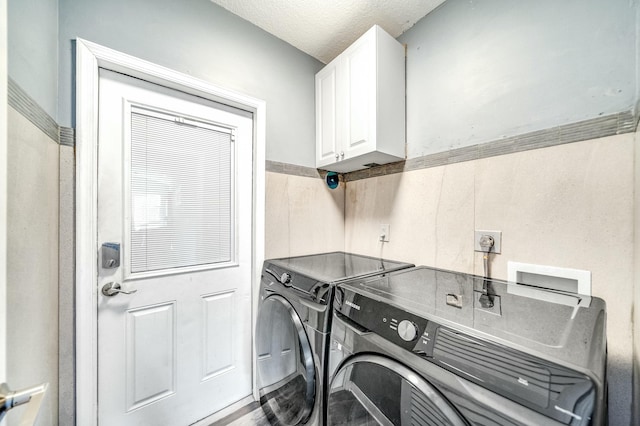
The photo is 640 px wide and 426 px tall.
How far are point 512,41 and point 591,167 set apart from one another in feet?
2.32

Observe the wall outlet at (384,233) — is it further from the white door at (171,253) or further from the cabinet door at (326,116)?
the white door at (171,253)

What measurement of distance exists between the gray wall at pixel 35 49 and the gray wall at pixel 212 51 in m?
0.06

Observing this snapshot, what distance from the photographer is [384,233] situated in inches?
67.4

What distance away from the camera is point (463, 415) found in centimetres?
59

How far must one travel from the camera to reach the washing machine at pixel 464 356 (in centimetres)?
49

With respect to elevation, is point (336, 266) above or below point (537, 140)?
below

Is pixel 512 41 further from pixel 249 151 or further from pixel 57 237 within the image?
pixel 57 237

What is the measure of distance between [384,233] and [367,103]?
0.87m

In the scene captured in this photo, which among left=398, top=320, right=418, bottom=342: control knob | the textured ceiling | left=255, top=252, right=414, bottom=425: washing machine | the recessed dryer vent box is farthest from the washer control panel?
the textured ceiling

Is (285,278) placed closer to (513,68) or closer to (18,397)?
(18,397)

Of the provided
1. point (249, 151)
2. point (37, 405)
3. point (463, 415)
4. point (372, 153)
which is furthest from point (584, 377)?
point (249, 151)

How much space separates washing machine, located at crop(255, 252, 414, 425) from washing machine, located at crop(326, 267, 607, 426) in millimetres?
79

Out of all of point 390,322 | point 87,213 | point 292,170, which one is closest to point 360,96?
point 292,170

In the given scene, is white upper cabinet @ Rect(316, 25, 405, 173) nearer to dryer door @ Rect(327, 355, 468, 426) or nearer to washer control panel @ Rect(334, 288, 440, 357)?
washer control panel @ Rect(334, 288, 440, 357)
